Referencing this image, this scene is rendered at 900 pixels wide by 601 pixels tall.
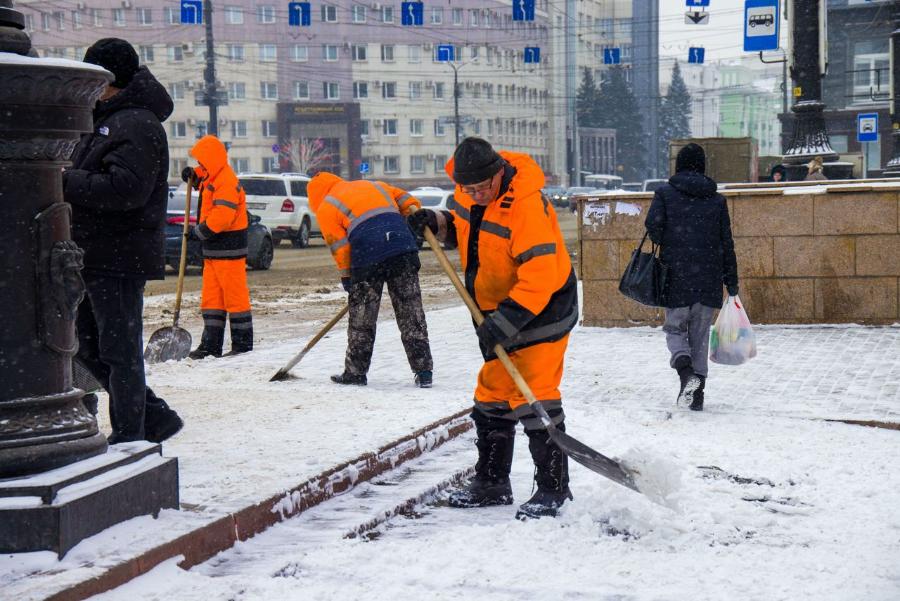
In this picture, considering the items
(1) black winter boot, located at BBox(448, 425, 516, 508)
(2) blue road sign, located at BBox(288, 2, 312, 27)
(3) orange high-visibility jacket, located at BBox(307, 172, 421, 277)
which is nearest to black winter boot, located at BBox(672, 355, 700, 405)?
(3) orange high-visibility jacket, located at BBox(307, 172, 421, 277)

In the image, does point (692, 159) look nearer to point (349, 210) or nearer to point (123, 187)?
point (349, 210)

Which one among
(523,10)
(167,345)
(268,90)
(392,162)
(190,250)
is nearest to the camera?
(167,345)

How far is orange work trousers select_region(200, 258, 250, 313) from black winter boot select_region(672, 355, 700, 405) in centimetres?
395

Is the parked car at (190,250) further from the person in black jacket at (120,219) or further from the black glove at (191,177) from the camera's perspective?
the person in black jacket at (120,219)

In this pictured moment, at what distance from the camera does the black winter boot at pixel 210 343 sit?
10148mm

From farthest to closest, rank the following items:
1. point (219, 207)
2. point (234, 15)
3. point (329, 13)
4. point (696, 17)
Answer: point (329, 13)
point (234, 15)
point (696, 17)
point (219, 207)

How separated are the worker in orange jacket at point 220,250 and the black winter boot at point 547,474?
17.5 feet

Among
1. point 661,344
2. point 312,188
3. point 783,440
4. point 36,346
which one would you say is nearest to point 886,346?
point 661,344

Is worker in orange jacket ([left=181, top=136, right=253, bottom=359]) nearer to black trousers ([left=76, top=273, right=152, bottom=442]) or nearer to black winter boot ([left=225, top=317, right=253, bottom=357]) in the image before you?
black winter boot ([left=225, top=317, right=253, bottom=357])

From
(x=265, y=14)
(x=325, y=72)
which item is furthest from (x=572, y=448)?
(x=325, y=72)

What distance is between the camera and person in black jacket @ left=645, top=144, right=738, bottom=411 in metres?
7.84

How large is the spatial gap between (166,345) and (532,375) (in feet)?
17.5

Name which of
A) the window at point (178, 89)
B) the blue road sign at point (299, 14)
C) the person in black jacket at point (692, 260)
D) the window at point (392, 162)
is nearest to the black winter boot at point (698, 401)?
the person in black jacket at point (692, 260)

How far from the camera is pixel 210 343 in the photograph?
10.2 meters
